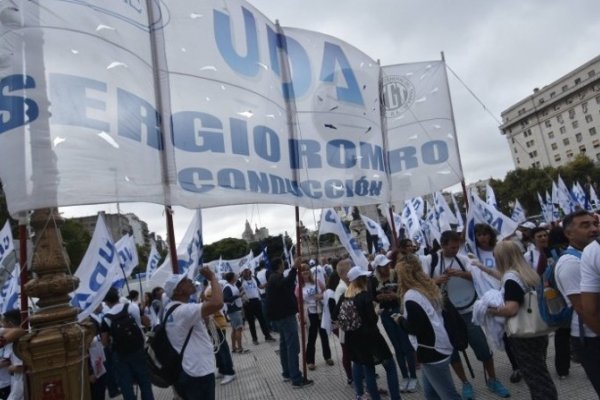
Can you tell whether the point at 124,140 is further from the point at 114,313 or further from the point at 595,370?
the point at 595,370

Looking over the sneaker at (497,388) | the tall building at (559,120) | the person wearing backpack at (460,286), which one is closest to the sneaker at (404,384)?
the person wearing backpack at (460,286)

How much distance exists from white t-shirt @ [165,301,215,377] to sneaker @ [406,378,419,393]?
115 inches

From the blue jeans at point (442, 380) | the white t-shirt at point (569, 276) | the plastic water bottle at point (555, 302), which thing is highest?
the white t-shirt at point (569, 276)

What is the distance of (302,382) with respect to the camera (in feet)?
21.0

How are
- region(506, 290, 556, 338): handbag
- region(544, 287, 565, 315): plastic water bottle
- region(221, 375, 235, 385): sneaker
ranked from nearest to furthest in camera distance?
region(544, 287, 565, 315): plastic water bottle
region(506, 290, 556, 338): handbag
region(221, 375, 235, 385): sneaker

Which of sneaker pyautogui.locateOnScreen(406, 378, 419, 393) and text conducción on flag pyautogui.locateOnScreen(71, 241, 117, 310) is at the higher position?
text conducción on flag pyautogui.locateOnScreen(71, 241, 117, 310)

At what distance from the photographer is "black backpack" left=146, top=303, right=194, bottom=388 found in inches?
145

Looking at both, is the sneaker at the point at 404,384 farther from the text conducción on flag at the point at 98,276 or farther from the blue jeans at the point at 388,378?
the text conducción on flag at the point at 98,276

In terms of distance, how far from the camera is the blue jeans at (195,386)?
3.67 metres

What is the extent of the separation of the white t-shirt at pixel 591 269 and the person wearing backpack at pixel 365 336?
7.59 feet

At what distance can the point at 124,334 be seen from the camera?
5574 millimetres

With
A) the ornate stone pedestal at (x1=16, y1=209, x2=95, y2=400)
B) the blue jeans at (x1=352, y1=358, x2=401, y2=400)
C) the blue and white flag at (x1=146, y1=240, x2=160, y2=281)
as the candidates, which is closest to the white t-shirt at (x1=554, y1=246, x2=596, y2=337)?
the blue jeans at (x1=352, y1=358, x2=401, y2=400)

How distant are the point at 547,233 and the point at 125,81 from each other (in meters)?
5.13

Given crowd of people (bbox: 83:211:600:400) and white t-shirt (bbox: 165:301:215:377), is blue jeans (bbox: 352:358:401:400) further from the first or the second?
white t-shirt (bbox: 165:301:215:377)
